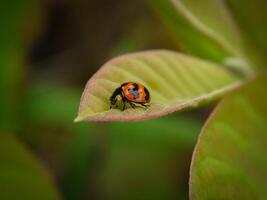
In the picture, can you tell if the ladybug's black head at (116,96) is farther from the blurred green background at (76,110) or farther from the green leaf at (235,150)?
the blurred green background at (76,110)

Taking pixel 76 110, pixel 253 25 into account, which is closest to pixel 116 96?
pixel 253 25

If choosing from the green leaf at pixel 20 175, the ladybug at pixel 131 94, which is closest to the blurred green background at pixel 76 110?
the green leaf at pixel 20 175

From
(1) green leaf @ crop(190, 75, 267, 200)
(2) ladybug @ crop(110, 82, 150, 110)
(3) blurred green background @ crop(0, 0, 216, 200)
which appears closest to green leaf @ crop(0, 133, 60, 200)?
(3) blurred green background @ crop(0, 0, 216, 200)

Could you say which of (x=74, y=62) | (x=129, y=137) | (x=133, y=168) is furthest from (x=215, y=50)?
(x=74, y=62)

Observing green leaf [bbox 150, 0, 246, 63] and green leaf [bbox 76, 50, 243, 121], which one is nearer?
green leaf [bbox 76, 50, 243, 121]

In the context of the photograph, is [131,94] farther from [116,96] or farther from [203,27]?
[203,27]

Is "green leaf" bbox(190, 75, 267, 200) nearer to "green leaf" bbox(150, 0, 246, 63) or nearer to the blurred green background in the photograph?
"green leaf" bbox(150, 0, 246, 63)
